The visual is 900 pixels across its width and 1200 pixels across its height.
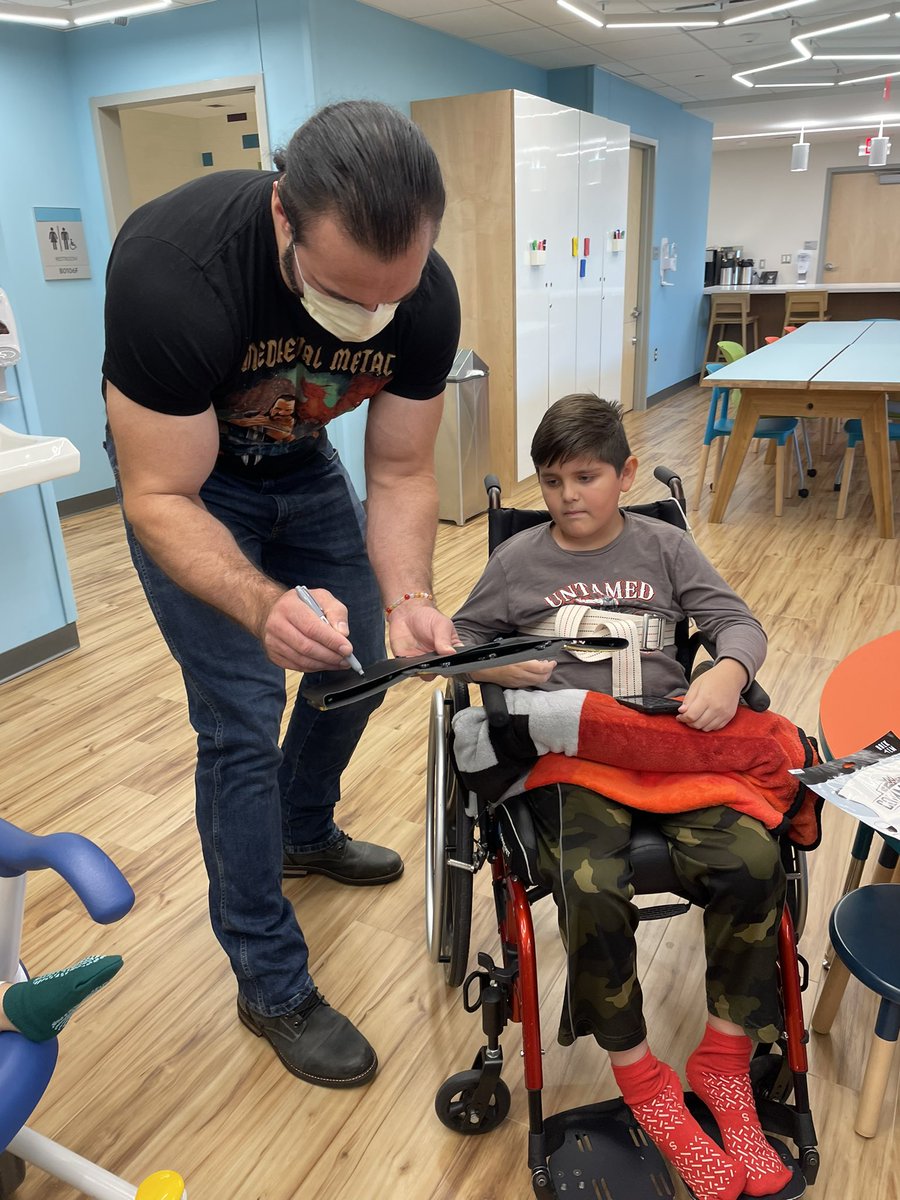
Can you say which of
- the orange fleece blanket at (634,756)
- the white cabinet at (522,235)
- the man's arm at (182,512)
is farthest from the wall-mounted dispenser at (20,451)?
the white cabinet at (522,235)

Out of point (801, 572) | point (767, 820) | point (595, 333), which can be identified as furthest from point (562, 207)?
point (767, 820)

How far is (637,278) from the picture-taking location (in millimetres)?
7156

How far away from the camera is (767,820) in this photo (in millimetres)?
1163

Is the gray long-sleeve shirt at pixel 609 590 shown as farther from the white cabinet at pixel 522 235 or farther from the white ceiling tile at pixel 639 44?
the white ceiling tile at pixel 639 44

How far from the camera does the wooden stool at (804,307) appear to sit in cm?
848

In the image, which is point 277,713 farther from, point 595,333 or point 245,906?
point 595,333

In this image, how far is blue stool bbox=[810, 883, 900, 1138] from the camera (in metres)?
1.15

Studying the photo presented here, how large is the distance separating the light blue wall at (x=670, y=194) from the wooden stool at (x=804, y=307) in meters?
0.85

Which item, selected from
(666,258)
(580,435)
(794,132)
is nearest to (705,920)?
(580,435)

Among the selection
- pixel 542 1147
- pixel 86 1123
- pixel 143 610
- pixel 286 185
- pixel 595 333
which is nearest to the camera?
pixel 286 185

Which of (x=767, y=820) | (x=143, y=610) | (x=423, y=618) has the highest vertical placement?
(x=423, y=618)

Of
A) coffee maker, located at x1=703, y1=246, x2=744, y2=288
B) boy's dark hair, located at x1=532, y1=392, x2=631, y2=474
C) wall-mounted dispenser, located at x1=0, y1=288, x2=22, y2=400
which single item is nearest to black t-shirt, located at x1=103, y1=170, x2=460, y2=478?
boy's dark hair, located at x1=532, y1=392, x2=631, y2=474

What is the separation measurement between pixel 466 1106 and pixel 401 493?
0.94 metres

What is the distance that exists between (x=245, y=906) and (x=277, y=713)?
0.31 m
